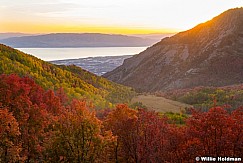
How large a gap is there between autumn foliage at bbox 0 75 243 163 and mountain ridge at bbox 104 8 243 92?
8951cm

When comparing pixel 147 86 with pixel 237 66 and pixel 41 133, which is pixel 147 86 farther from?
pixel 41 133

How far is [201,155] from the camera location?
20078 millimetres

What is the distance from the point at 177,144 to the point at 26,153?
1010cm

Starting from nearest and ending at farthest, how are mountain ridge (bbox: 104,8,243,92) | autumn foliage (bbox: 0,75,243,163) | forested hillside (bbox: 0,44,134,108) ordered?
autumn foliage (bbox: 0,75,243,163) < forested hillside (bbox: 0,44,134,108) < mountain ridge (bbox: 104,8,243,92)

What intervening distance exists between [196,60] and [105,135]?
407 feet

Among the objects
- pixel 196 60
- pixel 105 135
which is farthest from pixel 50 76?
pixel 196 60

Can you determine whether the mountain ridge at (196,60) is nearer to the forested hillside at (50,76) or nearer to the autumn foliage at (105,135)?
the forested hillside at (50,76)

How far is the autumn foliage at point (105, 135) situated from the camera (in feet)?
66.0

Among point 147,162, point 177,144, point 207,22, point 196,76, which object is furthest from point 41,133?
point 207,22

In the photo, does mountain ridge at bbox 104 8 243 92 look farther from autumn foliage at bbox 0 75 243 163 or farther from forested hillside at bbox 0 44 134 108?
autumn foliage at bbox 0 75 243 163

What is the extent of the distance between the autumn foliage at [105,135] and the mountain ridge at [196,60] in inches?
3524

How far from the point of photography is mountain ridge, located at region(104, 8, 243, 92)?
12594cm

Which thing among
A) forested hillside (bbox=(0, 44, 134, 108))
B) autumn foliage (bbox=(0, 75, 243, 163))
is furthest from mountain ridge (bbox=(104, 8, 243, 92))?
autumn foliage (bbox=(0, 75, 243, 163))

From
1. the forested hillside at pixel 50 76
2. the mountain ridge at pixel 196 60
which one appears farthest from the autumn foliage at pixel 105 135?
the mountain ridge at pixel 196 60
